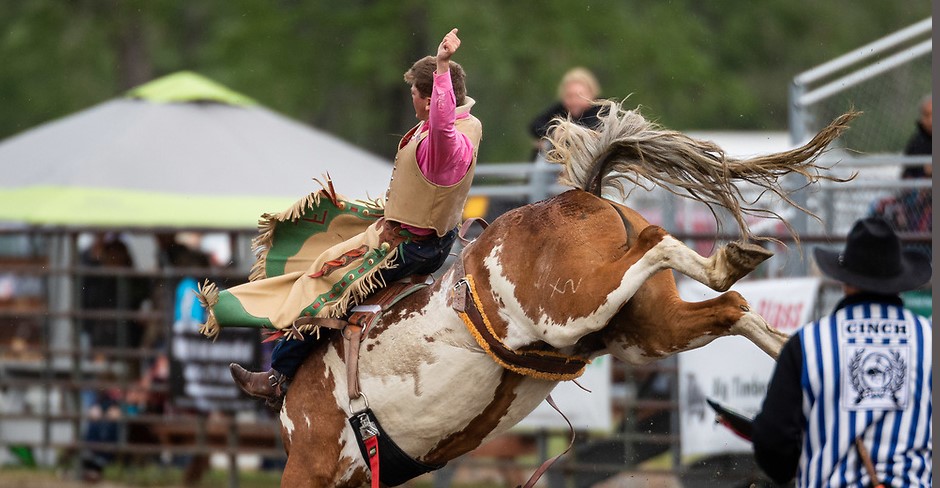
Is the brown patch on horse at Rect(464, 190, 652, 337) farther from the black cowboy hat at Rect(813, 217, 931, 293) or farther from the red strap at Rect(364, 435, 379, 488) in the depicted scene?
the red strap at Rect(364, 435, 379, 488)

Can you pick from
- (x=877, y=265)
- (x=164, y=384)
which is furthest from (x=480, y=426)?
(x=164, y=384)

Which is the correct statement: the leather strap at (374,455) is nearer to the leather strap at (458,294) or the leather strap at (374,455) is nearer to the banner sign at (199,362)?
the leather strap at (458,294)

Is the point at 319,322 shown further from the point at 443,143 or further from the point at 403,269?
the point at 443,143

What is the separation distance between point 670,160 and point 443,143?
851 millimetres

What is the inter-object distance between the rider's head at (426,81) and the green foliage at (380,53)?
12.9 metres

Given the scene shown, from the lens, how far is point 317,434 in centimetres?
538

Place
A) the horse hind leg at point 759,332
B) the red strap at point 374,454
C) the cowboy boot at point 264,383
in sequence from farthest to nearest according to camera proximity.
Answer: the cowboy boot at point 264,383 → the red strap at point 374,454 → the horse hind leg at point 759,332

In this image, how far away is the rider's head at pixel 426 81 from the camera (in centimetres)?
511

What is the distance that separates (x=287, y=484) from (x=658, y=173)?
1.99 m

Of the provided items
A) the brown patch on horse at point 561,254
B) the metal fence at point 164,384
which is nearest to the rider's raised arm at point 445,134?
Answer: the brown patch on horse at point 561,254

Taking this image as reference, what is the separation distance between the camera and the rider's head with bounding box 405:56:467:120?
5105 mm

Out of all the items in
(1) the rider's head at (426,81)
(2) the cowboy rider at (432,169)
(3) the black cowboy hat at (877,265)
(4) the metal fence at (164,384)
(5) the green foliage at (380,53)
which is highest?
(5) the green foliage at (380,53)

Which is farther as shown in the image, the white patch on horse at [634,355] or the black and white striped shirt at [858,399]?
the white patch on horse at [634,355]

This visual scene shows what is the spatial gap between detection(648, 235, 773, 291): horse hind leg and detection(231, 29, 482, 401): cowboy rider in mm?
926
